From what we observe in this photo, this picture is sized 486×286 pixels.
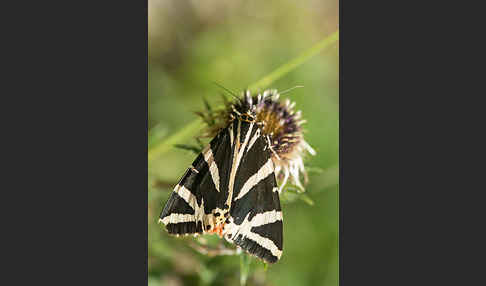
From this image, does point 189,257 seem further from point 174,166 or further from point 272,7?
point 272,7

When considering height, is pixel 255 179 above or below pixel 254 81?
below

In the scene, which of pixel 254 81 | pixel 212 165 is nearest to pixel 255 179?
pixel 212 165

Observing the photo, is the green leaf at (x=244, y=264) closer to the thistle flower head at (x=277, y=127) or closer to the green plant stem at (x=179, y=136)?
the thistle flower head at (x=277, y=127)

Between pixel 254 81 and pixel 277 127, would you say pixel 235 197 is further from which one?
pixel 254 81

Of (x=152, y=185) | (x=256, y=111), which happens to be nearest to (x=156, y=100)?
(x=152, y=185)

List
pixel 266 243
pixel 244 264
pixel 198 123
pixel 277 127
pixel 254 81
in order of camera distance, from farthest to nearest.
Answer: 1. pixel 254 81
2. pixel 198 123
3. pixel 277 127
4. pixel 244 264
5. pixel 266 243

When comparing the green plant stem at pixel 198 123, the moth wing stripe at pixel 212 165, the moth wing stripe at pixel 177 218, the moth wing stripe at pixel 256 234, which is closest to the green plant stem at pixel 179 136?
the green plant stem at pixel 198 123
